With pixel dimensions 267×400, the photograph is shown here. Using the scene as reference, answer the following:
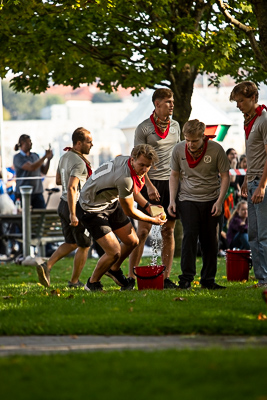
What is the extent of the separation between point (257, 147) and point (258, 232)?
3.13ft

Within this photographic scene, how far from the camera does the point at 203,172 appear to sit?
918cm

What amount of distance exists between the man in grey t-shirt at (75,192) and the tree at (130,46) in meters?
3.84

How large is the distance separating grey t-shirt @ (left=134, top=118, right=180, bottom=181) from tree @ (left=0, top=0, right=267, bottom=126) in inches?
165

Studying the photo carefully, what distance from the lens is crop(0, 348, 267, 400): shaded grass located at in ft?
14.0

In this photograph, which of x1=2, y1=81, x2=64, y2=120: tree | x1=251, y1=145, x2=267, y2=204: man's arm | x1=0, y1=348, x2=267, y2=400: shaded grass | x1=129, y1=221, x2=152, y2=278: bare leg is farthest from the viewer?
x1=2, y1=81, x2=64, y2=120: tree

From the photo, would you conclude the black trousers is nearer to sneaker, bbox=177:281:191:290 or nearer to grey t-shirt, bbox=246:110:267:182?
sneaker, bbox=177:281:191:290

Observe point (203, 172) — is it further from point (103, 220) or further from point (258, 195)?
point (103, 220)

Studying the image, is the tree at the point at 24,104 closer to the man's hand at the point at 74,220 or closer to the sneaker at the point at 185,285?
the man's hand at the point at 74,220

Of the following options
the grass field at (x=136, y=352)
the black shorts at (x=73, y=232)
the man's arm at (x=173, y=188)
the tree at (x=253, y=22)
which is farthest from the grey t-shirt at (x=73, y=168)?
the tree at (x=253, y=22)

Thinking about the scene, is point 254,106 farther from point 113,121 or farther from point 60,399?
point 113,121

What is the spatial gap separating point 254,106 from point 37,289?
354 centimetres

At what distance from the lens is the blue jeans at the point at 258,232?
29.6 ft

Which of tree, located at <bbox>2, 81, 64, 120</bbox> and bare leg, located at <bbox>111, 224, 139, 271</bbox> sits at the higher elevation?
tree, located at <bbox>2, 81, 64, 120</bbox>

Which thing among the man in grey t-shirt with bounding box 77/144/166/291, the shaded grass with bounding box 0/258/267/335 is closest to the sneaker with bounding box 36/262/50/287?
the shaded grass with bounding box 0/258/267/335
